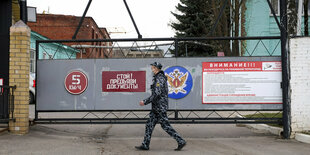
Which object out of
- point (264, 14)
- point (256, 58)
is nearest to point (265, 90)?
point (256, 58)

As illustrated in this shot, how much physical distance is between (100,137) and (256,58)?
14.1 feet

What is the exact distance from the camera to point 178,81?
8.98 metres

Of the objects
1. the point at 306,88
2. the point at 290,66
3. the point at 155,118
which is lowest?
the point at 155,118

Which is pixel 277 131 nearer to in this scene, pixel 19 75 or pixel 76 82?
pixel 76 82

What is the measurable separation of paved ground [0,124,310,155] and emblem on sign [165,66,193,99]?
3.63 ft

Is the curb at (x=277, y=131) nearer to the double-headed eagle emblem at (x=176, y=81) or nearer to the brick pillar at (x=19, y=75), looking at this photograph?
the double-headed eagle emblem at (x=176, y=81)

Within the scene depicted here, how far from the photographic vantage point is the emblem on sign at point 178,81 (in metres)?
8.97

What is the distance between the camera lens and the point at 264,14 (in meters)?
20.4

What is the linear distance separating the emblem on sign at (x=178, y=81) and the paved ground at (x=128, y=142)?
1.11 meters

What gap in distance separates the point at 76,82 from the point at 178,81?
2553 mm

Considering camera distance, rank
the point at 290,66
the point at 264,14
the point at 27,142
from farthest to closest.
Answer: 1. the point at 264,14
2. the point at 290,66
3. the point at 27,142

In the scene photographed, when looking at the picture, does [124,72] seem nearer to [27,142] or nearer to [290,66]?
[27,142]

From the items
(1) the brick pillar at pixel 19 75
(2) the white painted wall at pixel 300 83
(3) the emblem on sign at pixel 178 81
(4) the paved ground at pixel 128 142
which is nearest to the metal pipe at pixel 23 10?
(1) the brick pillar at pixel 19 75

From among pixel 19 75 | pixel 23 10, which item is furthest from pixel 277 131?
pixel 23 10
